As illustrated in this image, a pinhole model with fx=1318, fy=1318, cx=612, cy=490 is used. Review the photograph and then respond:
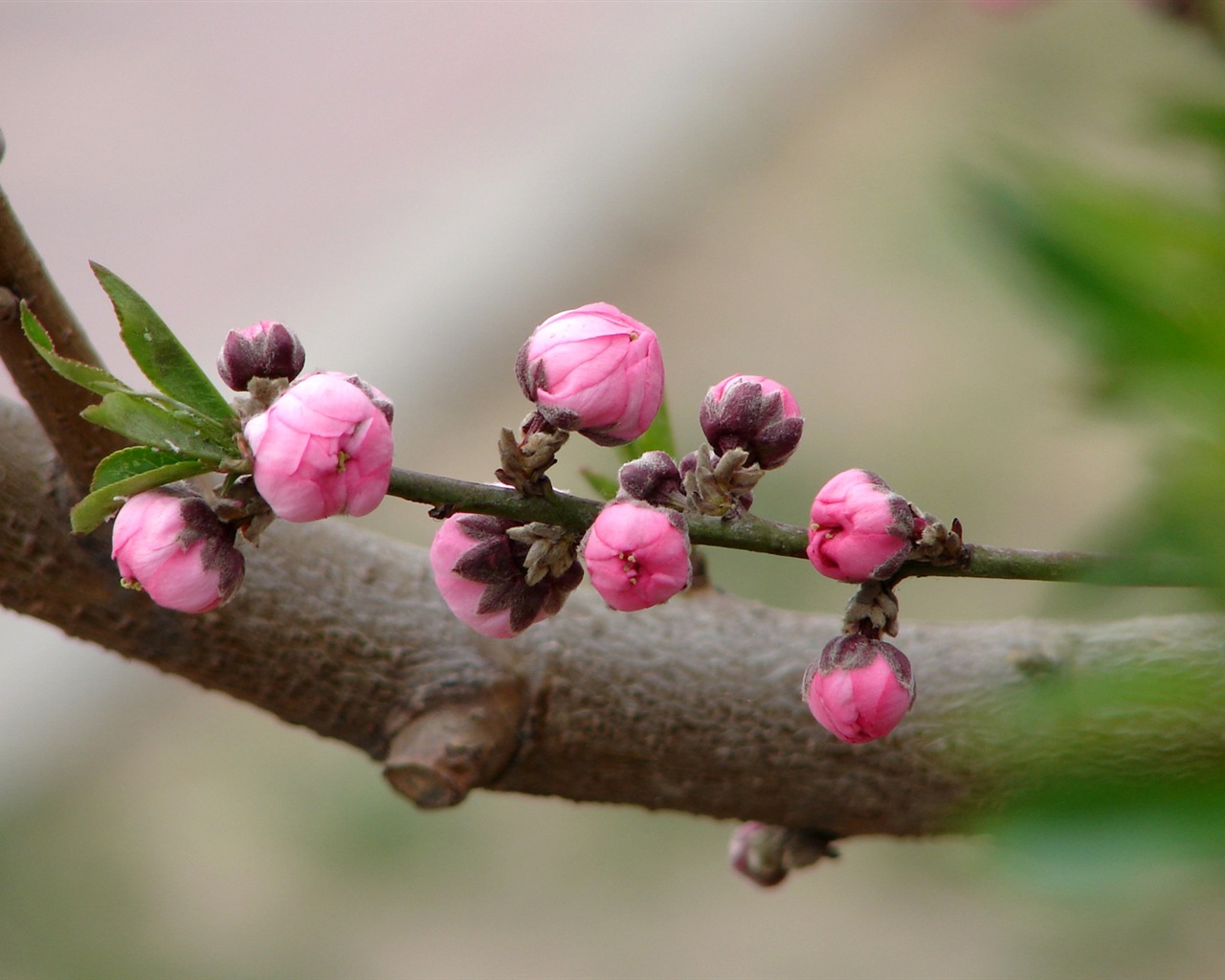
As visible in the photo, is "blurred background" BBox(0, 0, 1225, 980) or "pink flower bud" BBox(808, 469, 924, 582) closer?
"pink flower bud" BBox(808, 469, 924, 582)

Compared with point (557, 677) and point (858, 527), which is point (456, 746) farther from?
point (858, 527)

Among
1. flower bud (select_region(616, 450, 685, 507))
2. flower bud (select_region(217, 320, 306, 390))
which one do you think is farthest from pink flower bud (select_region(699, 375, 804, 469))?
flower bud (select_region(217, 320, 306, 390))

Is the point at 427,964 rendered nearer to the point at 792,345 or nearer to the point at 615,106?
the point at 792,345

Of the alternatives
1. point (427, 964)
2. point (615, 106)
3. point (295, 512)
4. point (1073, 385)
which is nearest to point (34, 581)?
point (295, 512)

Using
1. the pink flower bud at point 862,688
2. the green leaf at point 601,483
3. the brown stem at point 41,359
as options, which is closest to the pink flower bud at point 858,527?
the pink flower bud at point 862,688

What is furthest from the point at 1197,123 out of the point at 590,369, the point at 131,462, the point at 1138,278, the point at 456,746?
the point at 456,746

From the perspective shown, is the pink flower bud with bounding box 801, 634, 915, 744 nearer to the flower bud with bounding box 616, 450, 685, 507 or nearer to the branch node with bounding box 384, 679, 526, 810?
the flower bud with bounding box 616, 450, 685, 507

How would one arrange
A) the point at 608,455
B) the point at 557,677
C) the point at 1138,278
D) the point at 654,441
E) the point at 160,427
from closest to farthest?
the point at 1138,278 → the point at 160,427 → the point at 654,441 → the point at 557,677 → the point at 608,455
